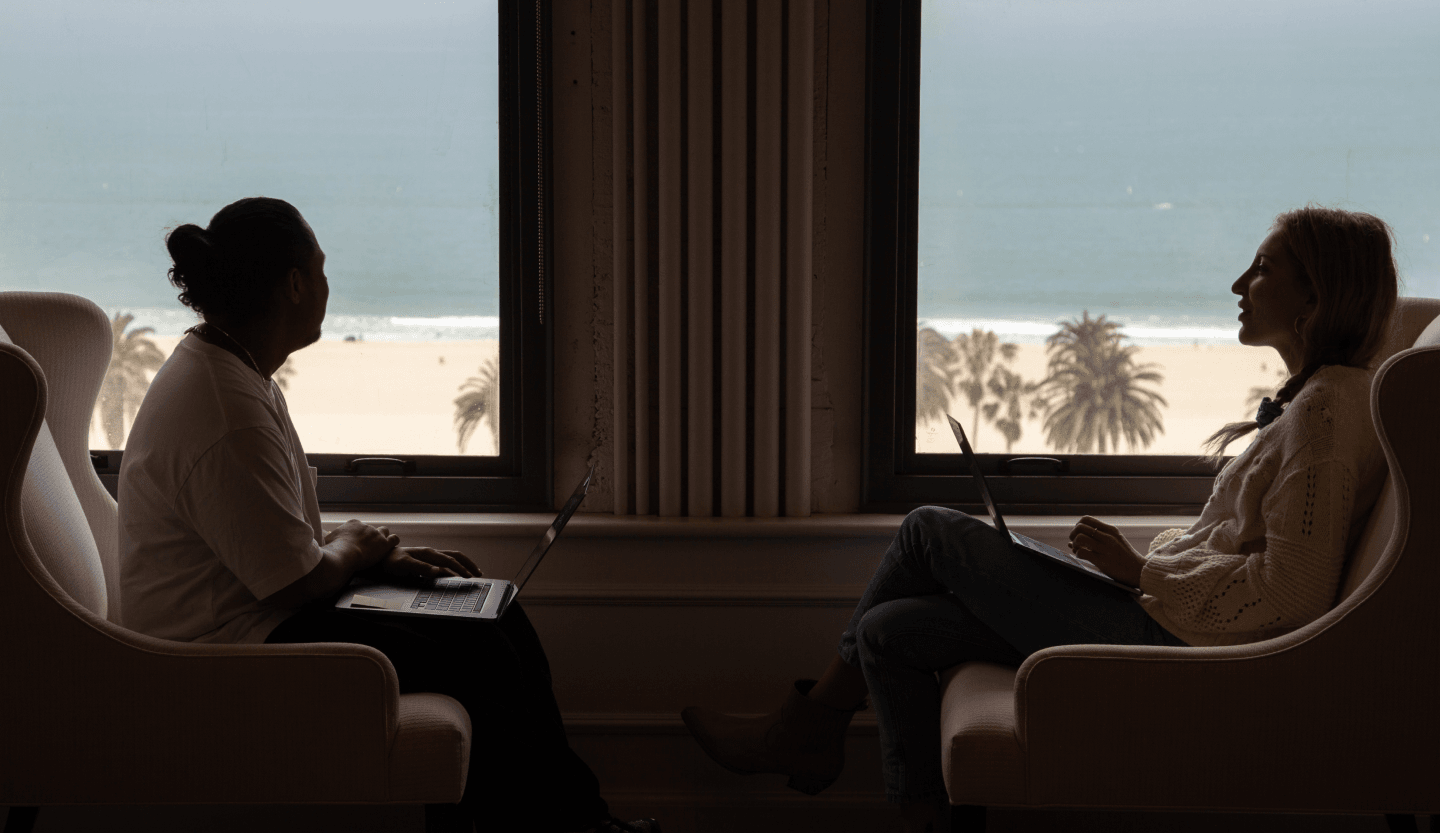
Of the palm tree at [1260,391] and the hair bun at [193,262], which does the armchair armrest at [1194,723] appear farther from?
the hair bun at [193,262]

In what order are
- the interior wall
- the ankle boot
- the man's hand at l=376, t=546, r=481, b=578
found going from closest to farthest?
1. the man's hand at l=376, t=546, r=481, b=578
2. the ankle boot
3. the interior wall

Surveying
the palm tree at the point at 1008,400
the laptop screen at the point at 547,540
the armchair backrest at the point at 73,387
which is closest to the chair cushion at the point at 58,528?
the armchair backrest at the point at 73,387

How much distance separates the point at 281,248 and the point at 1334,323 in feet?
5.10

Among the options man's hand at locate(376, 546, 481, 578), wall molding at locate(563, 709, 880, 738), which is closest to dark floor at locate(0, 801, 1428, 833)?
wall molding at locate(563, 709, 880, 738)

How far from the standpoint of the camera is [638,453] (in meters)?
1.99

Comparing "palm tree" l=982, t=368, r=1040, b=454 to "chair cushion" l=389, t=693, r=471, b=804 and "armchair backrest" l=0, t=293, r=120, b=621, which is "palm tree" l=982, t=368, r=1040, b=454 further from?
"armchair backrest" l=0, t=293, r=120, b=621

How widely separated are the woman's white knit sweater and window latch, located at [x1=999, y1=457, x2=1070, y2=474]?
0.75 meters

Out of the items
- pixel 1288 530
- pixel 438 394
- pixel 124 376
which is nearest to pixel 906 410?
pixel 1288 530

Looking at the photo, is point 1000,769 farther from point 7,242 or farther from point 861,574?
point 7,242

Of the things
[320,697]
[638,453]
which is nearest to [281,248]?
[320,697]

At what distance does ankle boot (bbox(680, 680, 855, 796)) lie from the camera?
1646 mm

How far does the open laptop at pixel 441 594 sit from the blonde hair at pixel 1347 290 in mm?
1151

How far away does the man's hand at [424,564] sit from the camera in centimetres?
150

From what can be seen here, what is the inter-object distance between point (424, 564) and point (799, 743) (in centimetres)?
71
